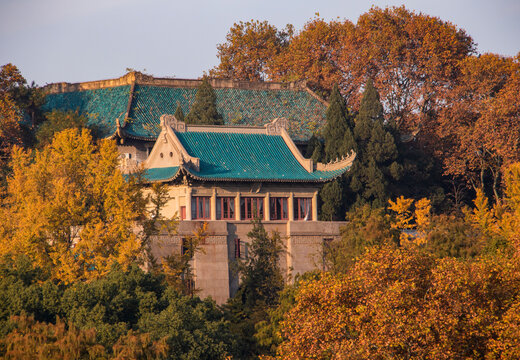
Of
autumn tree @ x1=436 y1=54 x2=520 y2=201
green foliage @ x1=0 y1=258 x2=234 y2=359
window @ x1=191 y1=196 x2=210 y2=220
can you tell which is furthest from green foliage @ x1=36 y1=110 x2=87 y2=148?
green foliage @ x1=0 y1=258 x2=234 y2=359

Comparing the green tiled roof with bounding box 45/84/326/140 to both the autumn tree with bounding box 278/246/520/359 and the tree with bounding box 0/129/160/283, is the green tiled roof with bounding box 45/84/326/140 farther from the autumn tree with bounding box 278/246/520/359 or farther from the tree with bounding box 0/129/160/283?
the autumn tree with bounding box 278/246/520/359

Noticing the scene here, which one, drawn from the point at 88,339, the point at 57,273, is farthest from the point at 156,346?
the point at 57,273

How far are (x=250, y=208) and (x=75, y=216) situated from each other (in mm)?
10847

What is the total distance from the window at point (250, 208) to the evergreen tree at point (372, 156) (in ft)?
24.1

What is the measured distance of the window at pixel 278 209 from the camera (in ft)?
158

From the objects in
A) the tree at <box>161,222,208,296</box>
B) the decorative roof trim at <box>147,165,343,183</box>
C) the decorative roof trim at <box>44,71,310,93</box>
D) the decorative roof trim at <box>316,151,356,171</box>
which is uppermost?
the decorative roof trim at <box>44,71,310,93</box>

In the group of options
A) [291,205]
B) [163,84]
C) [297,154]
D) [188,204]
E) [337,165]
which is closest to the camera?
[188,204]

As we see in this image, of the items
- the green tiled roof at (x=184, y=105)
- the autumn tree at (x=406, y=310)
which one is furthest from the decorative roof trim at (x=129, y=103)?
the autumn tree at (x=406, y=310)

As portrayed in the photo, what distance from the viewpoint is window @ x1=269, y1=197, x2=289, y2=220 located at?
158ft

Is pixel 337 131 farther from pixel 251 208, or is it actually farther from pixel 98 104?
pixel 98 104

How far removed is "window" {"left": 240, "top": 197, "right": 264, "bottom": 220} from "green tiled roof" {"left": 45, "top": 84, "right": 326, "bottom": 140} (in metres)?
10.7

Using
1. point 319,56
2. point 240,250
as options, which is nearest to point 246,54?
point 319,56

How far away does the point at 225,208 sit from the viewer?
4709 cm

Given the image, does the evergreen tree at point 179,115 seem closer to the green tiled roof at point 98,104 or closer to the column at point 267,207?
the green tiled roof at point 98,104
